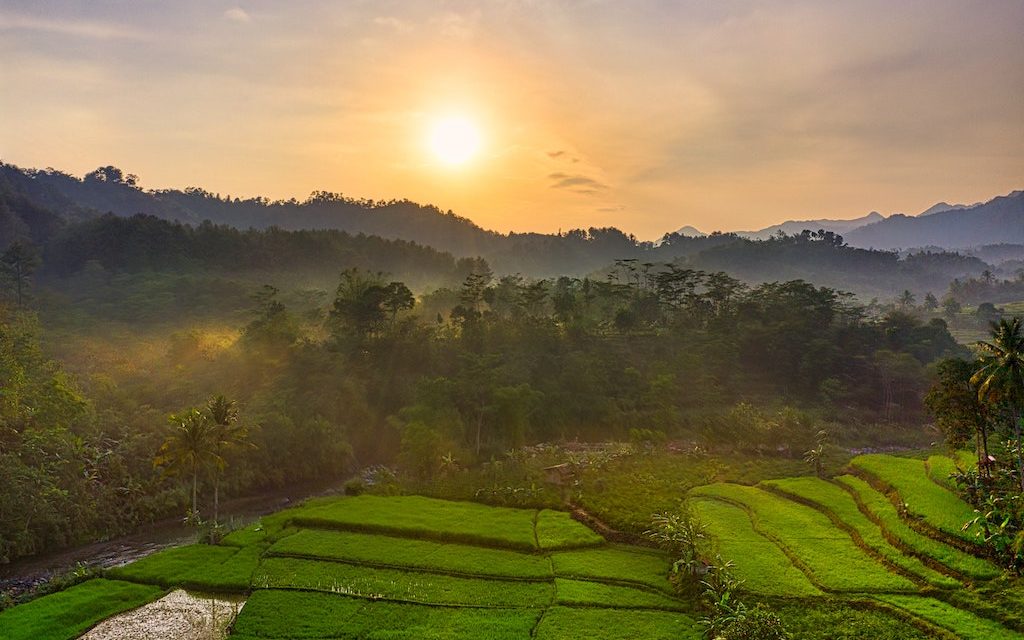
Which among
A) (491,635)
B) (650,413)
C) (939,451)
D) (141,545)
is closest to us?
(491,635)

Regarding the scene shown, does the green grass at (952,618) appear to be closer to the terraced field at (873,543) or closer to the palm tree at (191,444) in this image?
the terraced field at (873,543)

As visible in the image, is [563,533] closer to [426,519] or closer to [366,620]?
[426,519]

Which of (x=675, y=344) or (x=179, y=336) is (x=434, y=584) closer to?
(x=179, y=336)

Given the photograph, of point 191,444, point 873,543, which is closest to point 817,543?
point 873,543

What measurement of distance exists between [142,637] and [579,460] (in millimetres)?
32171

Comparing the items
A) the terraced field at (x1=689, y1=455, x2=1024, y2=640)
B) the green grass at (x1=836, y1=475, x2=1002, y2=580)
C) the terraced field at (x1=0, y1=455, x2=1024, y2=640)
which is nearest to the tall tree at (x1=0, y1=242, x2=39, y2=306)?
the terraced field at (x1=0, y1=455, x2=1024, y2=640)

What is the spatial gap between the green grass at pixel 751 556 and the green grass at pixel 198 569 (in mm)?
22477

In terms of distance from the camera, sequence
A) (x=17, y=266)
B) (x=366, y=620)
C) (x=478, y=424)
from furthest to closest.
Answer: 1. (x=17, y=266)
2. (x=478, y=424)
3. (x=366, y=620)

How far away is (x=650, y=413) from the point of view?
60.1 metres

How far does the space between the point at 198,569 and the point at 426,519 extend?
1162cm

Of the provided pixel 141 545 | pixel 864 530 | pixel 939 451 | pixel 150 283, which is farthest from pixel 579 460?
pixel 150 283

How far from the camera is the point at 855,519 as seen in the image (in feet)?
97.0

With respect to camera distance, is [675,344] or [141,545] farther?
[675,344]

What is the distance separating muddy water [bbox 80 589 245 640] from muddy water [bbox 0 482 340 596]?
701 cm
